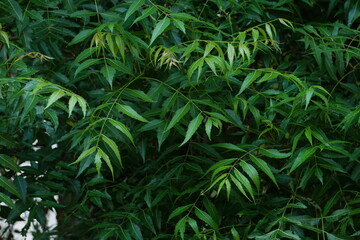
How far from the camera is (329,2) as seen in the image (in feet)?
9.12

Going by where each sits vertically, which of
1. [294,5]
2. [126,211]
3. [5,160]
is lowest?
[126,211]

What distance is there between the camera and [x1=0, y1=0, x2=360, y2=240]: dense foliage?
2.08m

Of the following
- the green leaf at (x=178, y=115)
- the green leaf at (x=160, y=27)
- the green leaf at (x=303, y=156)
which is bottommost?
the green leaf at (x=303, y=156)

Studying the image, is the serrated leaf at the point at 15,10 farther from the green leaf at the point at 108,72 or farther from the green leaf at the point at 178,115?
the green leaf at the point at 178,115

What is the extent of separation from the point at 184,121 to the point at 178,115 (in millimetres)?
135

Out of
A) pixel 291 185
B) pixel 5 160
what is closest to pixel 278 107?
pixel 291 185

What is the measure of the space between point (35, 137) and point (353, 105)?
56.3 inches

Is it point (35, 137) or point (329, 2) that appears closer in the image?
point (35, 137)

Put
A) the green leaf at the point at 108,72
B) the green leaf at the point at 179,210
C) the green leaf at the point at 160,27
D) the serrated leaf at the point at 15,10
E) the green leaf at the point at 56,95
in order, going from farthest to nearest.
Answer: the serrated leaf at the point at 15,10 → the green leaf at the point at 179,210 → the green leaf at the point at 108,72 → the green leaf at the point at 160,27 → the green leaf at the point at 56,95

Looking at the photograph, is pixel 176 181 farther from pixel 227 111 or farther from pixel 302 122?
pixel 302 122

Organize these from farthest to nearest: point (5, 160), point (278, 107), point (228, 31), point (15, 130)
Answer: point (228, 31) → point (15, 130) → point (278, 107) → point (5, 160)

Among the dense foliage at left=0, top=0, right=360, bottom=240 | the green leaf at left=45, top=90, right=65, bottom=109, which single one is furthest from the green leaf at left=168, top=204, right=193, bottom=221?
the green leaf at left=45, top=90, right=65, bottom=109

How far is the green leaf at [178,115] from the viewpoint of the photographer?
2.01 meters

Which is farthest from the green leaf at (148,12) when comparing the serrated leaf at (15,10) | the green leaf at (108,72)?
the serrated leaf at (15,10)
